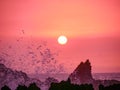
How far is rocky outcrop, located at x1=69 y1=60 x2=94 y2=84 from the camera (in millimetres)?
29406

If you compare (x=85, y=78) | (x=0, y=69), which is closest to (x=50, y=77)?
(x=85, y=78)

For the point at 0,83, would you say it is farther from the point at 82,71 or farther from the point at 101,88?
the point at 82,71

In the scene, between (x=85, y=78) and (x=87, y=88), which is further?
(x=85, y=78)

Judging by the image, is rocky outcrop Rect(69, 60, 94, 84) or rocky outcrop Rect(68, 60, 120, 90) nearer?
rocky outcrop Rect(68, 60, 120, 90)

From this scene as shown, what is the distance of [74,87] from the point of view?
65.0ft

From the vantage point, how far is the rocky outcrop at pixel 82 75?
96.5 feet

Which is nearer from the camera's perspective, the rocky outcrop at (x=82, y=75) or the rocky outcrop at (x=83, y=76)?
the rocky outcrop at (x=83, y=76)

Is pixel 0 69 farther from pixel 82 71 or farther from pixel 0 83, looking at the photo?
pixel 0 83

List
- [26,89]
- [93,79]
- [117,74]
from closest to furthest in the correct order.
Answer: [26,89] < [117,74] < [93,79]

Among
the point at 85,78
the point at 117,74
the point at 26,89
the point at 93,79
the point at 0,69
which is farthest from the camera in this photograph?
the point at 0,69

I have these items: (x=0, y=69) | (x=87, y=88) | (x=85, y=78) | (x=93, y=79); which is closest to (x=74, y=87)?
(x=87, y=88)

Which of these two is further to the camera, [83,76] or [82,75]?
[82,75]

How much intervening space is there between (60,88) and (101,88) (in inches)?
102

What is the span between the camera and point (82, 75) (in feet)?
113
